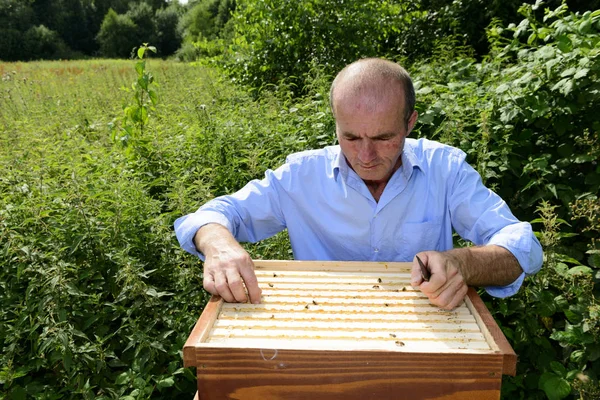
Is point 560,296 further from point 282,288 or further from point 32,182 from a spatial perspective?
point 32,182

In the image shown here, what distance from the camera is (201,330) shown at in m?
1.56

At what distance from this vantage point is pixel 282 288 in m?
1.91

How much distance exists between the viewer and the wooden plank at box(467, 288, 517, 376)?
1402mm

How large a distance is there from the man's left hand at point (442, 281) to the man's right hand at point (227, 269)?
22.2 inches

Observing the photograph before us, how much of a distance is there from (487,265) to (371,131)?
745 millimetres

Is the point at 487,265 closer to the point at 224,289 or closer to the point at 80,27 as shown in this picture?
the point at 224,289

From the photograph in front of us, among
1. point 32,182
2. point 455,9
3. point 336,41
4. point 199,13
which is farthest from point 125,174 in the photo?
point 199,13

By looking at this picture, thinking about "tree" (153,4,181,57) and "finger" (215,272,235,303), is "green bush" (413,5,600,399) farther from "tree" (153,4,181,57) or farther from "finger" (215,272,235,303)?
"tree" (153,4,181,57)

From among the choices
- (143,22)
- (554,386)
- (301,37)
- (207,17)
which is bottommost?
(143,22)

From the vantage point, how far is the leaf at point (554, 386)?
2520 millimetres

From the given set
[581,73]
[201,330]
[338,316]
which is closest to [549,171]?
[581,73]

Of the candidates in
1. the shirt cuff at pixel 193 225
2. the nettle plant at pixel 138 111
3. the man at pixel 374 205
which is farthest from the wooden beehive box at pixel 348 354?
the nettle plant at pixel 138 111

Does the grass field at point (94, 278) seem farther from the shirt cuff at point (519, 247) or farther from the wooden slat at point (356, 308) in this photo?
the shirt cuff at point (519, 247)

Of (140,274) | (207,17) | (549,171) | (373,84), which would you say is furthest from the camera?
(207,17)
